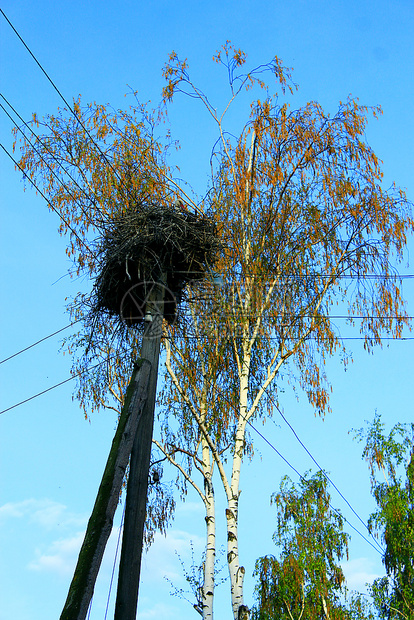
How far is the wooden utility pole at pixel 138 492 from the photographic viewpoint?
4438 millimetres

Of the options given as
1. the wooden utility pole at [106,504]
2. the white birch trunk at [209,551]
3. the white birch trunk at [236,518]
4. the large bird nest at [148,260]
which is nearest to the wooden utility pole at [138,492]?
the wooden utility pole at [106,504]

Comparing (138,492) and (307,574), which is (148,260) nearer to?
(138,492)

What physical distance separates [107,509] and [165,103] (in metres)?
7.96

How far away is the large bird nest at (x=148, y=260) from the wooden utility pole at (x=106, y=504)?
35.5 inches

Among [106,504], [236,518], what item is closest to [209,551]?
[236,518]

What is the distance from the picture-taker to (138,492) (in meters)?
4.79

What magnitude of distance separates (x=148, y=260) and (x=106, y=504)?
2188mm

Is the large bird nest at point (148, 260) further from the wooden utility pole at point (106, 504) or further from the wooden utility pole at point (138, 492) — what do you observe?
the wooden utility pole at point (106, 504)

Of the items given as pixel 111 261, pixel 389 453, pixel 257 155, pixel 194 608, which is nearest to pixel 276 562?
pixel 389 453

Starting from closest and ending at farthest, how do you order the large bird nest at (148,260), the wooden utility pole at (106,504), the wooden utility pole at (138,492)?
the wooden utility pole at (106,504) → the wooden utility pole at (138,492) → the large bird nest at (148,260)

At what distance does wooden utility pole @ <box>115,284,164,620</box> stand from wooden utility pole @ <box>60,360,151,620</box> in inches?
3.3

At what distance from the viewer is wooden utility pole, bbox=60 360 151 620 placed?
4.13 meters

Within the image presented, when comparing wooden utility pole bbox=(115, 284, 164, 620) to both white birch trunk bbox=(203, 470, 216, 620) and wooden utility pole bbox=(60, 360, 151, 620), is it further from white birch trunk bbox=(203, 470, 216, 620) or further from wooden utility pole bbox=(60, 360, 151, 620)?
white birch trunk bbox=(203, 470, 216, 620)

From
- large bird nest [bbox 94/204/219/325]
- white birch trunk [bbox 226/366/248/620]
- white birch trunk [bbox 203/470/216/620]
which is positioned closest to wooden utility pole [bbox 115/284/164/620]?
large bird nest [bbox 94/204/219/325]
